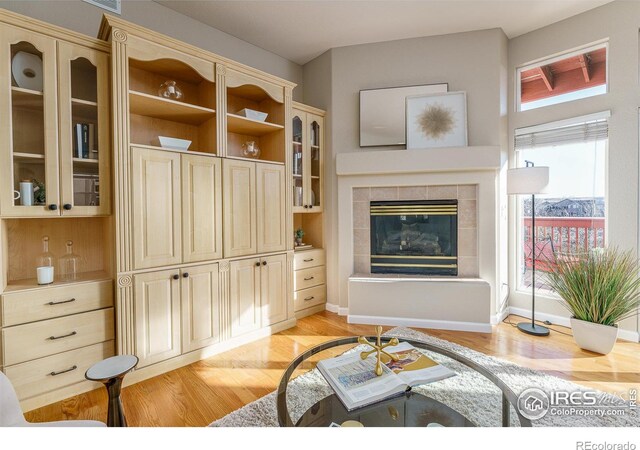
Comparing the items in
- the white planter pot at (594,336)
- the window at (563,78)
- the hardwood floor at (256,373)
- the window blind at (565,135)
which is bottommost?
the hardwood floor at (256,373)

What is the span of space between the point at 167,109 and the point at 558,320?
13.5ft

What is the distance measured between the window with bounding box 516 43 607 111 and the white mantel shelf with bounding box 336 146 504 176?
2.50 feet

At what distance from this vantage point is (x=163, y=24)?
280cm

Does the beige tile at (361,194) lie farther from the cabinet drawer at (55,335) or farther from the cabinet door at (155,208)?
the cabinet drawer at (55,335)

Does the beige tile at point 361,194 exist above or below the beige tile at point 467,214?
above

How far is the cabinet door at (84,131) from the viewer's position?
203cm

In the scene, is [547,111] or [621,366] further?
[547,111]

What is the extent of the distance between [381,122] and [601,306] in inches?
101

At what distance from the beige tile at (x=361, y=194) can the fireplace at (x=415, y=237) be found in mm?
88

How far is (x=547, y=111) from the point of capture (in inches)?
126

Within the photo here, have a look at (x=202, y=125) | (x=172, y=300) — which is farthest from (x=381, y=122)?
(x=172, y=300)

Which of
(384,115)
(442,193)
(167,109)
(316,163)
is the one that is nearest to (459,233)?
(442,193)

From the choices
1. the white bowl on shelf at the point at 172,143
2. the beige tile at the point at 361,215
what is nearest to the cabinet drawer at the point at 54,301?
the white bowl on shelf at the point at 172,143
